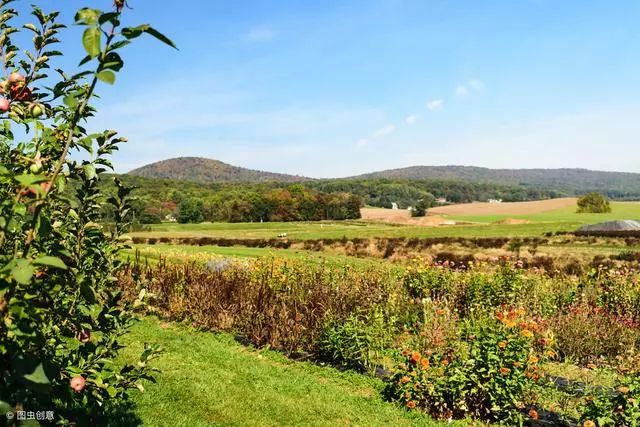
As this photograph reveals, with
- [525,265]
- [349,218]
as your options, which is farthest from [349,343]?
[349,218]

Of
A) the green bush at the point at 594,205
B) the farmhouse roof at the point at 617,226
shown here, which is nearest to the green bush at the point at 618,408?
the farmhouse roof at the point at 617,226

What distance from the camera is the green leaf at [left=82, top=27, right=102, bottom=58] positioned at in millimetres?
1514

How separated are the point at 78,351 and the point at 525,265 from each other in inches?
704

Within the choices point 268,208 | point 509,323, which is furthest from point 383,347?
point 268,208

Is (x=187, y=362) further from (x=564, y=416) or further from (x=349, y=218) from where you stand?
(x=349, y=218)

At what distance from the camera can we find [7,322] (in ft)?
5.65

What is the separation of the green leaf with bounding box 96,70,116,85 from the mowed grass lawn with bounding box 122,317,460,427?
397 centimetres

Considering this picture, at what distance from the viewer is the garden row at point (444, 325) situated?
5160 millimetres

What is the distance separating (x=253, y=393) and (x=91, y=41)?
16.2 ft

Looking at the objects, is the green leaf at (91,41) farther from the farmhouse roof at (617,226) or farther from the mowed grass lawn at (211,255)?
the farmhouse roof at (617,226)

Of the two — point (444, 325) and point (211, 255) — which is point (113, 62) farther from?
point (211, 255)

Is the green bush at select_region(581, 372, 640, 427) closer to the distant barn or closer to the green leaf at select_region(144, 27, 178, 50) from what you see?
the green leaf at select_region(144, 27, 178, 50)

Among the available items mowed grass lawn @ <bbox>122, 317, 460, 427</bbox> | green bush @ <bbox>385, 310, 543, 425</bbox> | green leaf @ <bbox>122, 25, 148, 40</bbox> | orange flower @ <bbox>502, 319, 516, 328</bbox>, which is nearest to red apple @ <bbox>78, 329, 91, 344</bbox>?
green leaf @ <bbox>122, 25, 148, 40</bbox>


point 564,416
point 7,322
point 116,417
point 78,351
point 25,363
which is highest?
point 7,322
